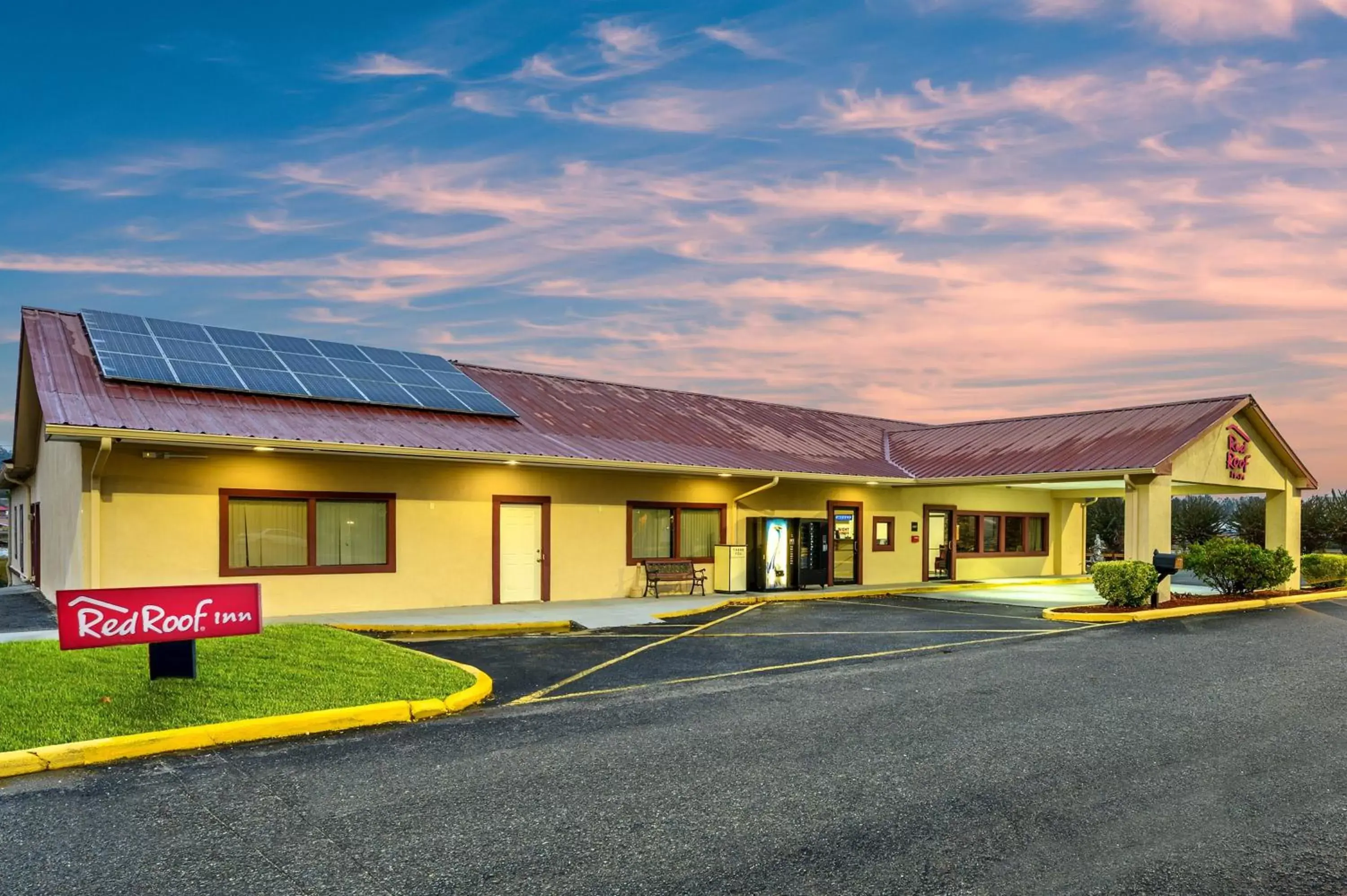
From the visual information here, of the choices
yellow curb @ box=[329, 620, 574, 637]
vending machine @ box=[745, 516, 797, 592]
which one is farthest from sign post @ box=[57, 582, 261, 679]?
vending machine @ box=[745, 516, 797, 592]

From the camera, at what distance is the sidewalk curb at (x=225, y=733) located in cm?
670

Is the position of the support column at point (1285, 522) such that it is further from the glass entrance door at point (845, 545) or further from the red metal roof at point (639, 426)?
the glass entrance door at point (845, 545)

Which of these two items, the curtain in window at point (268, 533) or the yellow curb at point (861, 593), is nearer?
the curtain in window at point (268, 533)

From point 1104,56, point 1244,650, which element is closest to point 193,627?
point 1244,650

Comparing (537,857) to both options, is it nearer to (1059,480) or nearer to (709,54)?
(709,54)

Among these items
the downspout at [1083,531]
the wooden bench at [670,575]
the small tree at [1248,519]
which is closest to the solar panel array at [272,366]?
the wooden bench at [670,575]

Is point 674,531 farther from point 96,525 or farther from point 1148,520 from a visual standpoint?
point 96,525

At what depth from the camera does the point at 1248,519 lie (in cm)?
3581

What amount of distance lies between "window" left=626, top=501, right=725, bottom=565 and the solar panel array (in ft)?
12.4

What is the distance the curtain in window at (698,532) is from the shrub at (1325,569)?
56.3ft

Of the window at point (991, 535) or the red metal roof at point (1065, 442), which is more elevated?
the red metal roof at point (1065, 442)

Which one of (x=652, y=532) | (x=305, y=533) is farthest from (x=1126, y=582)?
(x=305, y=533)

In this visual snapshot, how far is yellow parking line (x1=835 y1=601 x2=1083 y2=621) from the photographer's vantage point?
18078 mm

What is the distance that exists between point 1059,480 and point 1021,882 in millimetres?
19487
